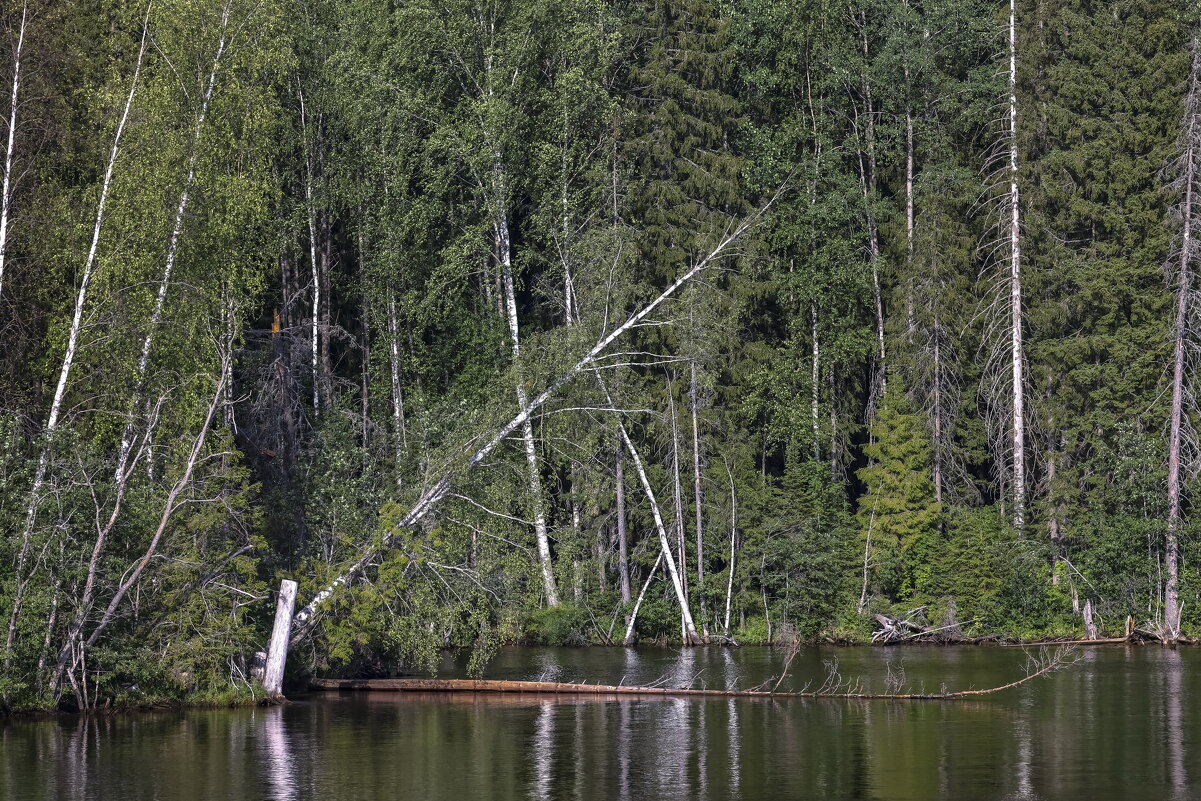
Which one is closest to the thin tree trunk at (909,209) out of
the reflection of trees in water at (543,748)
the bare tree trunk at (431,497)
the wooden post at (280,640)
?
the bare tree trunk at (431,497)

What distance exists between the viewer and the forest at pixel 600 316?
95.7ft

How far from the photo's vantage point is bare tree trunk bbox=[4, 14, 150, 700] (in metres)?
25.4

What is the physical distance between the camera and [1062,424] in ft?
140

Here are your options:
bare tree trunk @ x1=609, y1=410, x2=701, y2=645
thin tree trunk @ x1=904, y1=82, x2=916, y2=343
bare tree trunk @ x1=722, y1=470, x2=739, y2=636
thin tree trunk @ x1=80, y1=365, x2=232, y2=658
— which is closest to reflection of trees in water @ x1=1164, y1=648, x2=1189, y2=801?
bare tree trunk @ x1=722, y1=470, x2=739, y2=636

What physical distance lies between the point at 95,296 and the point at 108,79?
562cm

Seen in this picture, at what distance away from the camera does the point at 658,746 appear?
2242 cm

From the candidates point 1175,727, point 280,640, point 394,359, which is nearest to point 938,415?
point 394,359

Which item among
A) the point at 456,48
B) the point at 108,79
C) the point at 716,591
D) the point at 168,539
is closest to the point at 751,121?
the point at 456,48

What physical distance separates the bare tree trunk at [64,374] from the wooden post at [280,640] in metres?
4.35

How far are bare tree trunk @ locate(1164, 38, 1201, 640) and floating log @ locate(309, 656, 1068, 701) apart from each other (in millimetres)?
8531

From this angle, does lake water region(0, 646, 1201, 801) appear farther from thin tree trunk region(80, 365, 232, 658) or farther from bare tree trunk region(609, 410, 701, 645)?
bare tree trunk region(609, 410, 701, 645)

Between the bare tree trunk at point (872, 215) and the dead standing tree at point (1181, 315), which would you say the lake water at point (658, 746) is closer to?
the dead standing tree at point (1181, 315)

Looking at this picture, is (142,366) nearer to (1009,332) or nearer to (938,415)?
(938,415)

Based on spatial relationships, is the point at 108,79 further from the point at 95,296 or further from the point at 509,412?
the point at 509,412
